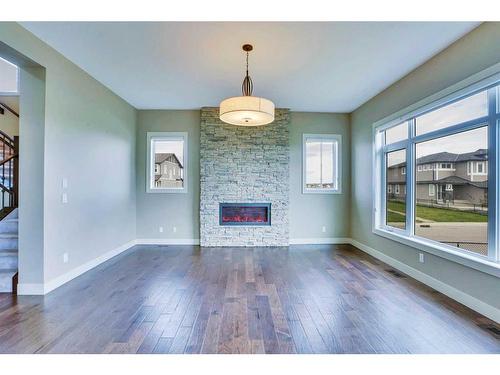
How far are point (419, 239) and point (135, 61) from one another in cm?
491

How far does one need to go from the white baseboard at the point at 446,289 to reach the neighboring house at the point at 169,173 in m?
4.52

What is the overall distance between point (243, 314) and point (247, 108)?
220 centimetres

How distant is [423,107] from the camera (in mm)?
3555

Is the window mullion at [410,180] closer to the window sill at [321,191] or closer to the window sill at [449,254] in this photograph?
the window sill at [449,254]

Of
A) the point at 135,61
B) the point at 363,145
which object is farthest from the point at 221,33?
the point at 363,145

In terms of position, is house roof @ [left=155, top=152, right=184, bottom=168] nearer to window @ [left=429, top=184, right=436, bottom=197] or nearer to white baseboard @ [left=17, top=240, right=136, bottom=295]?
white baseboard @ [left=17, top=240, right=136, bottom=295]

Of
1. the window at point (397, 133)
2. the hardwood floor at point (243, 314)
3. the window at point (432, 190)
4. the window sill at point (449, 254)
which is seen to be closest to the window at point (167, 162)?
the hardwood floor at point (243, 314)

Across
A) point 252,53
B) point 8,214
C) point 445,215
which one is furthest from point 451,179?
point 8,214

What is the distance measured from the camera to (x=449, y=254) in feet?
10.1

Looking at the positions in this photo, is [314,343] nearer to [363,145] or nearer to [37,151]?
[37,151]
